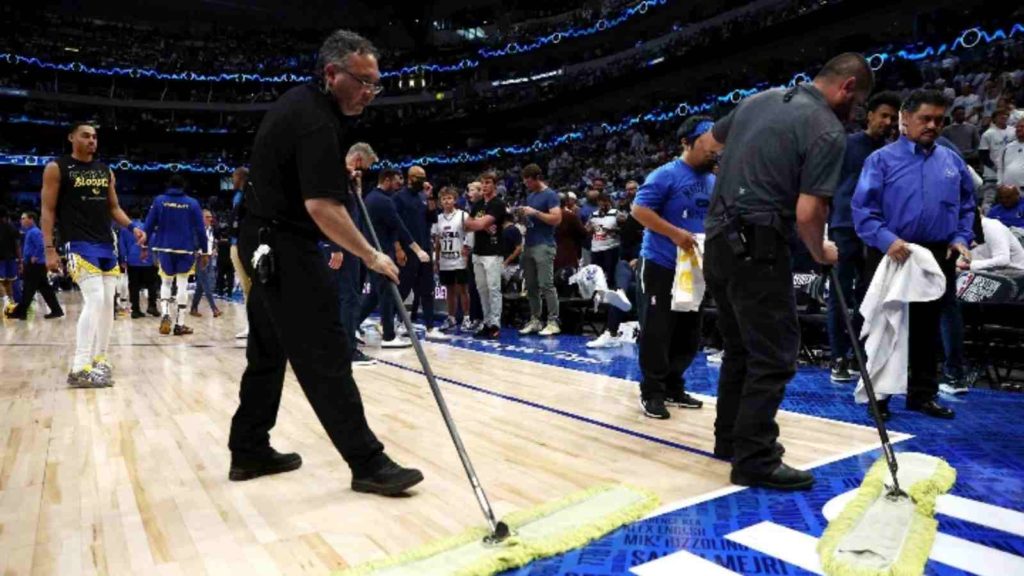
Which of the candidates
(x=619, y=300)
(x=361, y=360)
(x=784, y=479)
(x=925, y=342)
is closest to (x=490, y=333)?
(x=619, y=300)

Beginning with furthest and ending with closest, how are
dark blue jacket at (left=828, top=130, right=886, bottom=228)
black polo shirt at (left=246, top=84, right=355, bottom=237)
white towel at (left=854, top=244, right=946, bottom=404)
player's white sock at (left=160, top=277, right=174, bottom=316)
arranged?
1. player's white sock at (left=160, top=277, right=174, bottom=316)
2. dark blue jacket at (left=828, top=130, right=886, bottom=228)
3. white towel at (left=854, top=244, right=946, bottom=404)
4. black polo shirt at (left=246, top=84, right=355, bottom=237)

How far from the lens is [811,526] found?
223 cm

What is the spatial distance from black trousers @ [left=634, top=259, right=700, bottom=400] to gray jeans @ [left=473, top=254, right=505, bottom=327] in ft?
12.6

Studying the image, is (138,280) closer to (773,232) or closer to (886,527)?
(773,232)

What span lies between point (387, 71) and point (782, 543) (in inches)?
1594

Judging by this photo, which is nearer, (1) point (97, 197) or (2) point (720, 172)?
(2) point (720, 172)

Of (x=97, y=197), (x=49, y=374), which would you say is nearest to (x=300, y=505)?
(x=97, y=197)

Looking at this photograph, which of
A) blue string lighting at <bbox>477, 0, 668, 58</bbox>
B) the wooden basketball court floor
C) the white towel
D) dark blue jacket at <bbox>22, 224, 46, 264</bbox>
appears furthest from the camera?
blue string lighting at <bbox>477, 0, 668, 58</bbox>

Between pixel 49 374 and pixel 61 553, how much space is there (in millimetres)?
4049

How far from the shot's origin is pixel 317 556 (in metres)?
2.04

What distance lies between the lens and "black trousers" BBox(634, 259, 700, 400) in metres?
3.91

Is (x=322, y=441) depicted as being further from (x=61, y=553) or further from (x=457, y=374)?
(x=457, y=374)

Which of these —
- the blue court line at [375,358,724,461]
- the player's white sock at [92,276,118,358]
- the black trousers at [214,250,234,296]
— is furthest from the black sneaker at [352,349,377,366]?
the black trousers at [214,250,234,296]

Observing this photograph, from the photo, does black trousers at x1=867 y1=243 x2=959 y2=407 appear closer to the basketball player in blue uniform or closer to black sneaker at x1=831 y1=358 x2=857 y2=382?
black sneaker at x1=831 y1=358 x2=857 y2=382
